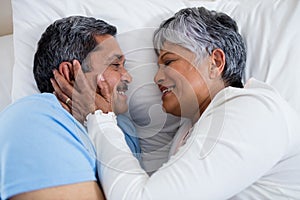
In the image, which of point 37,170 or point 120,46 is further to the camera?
point 120,46

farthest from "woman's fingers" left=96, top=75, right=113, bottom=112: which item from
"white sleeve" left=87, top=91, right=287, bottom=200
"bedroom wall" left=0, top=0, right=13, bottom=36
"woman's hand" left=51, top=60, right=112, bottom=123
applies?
"bedroom wall" left=0, top=0, right=13, bottom=36

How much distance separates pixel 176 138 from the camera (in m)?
1.25

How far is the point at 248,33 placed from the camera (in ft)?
4.34

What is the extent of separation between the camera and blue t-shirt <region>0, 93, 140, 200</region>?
871 mm

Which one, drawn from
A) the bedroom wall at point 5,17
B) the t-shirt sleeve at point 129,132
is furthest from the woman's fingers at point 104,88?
the bedroom wall at point 5,17

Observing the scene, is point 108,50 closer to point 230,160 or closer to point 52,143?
point 52,143

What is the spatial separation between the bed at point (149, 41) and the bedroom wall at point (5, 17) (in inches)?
5.7

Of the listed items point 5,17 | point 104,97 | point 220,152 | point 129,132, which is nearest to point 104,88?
point 104,97

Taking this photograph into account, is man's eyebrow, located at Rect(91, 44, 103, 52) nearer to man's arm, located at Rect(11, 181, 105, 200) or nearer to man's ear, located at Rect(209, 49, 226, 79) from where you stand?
man's ear, located at Rect(209, 49, 226, 79)

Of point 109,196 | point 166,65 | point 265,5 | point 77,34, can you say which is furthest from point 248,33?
point 109,196

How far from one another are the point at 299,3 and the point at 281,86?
12.0 inches

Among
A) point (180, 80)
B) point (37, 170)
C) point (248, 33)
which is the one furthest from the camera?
point (248, 33)

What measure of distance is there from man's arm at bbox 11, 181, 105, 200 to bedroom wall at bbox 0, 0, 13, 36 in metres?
0.85

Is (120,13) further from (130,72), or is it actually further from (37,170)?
(37,170)
